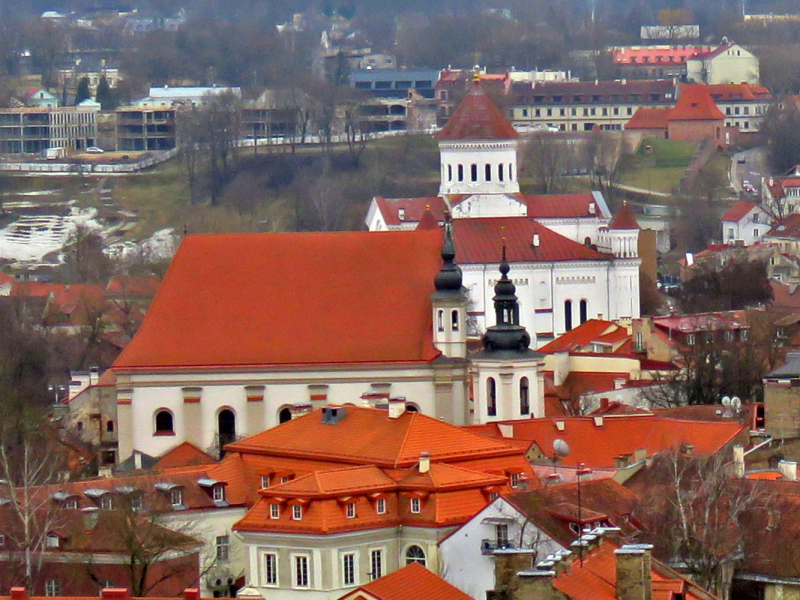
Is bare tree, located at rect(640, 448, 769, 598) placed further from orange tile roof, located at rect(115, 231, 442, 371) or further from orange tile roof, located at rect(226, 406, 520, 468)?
orange tile roof, located at rect(115, 231, 442, 371)

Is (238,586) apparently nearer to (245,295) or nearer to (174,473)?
(174,473)

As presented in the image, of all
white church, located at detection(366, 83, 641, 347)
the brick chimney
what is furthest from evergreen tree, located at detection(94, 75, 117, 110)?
the brick chimney

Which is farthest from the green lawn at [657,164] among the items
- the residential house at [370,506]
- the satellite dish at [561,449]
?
the residential house at [370,506]

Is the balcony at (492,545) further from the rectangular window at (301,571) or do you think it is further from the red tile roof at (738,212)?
the red tile roof at (738,212)

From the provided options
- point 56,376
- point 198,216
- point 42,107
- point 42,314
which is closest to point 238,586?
point 56,376

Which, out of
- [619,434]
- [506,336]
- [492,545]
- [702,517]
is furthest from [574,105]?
[492,545]

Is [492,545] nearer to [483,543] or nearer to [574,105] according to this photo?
[483,543]
